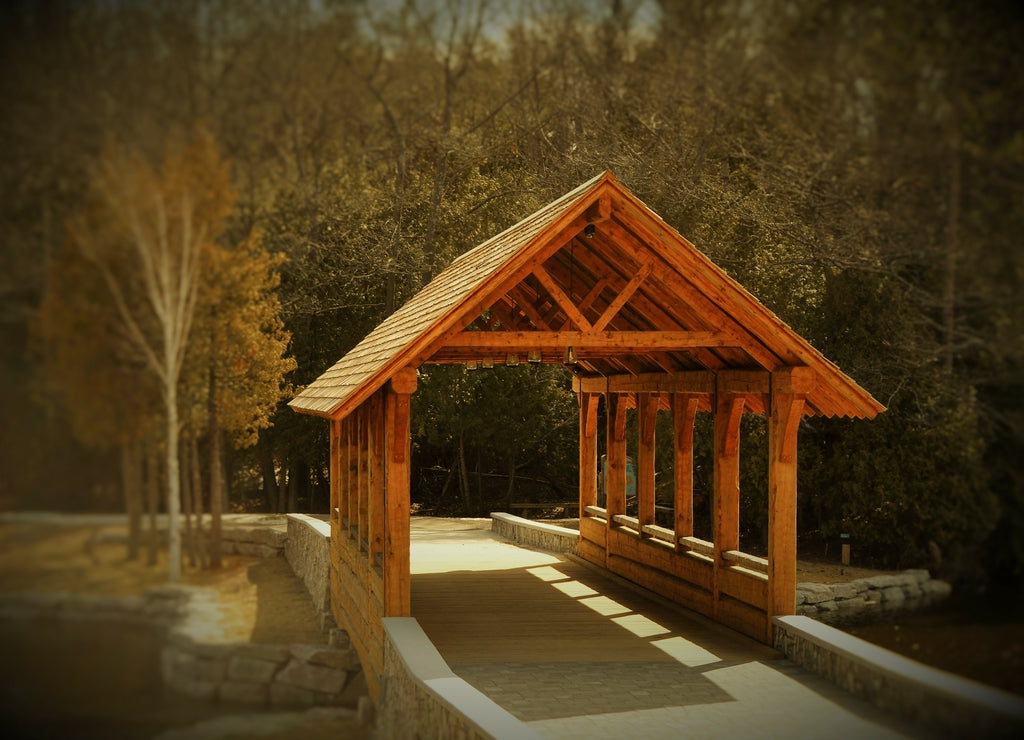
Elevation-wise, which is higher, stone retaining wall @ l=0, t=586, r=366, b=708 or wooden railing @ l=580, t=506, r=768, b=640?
stone retaining wall @ l=0, t=586, r=366, b=708

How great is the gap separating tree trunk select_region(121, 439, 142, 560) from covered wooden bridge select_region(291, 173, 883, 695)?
3.04m

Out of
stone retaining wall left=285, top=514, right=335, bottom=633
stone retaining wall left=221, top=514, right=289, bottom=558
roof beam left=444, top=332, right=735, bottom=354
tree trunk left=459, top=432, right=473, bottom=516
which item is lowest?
tree trunk left=459, top=432, right=473, bottom=516

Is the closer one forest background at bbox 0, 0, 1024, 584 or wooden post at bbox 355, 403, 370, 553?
forest background at bbox 0, 0, 1024, 584

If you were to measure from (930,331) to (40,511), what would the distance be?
320cm

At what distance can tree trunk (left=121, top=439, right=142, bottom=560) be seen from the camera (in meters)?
2.92

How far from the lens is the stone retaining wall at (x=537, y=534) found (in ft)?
45.5

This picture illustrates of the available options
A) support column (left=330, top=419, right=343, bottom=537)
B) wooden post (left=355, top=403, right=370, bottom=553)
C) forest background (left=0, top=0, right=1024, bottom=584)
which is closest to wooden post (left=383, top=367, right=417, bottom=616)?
wooden post (left=355, top=403, right=370, bottom=553)

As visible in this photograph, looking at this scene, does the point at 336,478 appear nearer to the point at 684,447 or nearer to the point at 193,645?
the point at 684,447

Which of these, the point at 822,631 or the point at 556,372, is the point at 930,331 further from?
the point at 556,372

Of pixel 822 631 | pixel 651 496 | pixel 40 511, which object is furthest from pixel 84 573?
pixel 651 496

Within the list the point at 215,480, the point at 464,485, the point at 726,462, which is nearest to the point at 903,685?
the point at 726,462

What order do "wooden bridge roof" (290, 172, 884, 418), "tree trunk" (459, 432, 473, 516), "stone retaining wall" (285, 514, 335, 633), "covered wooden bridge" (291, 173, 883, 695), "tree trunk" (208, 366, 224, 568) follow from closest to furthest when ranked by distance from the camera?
"tree trunk" (208, 366, 224, 568) → "stone retaining wall" (285, 514, 335, 633) → "wooden bridge roof" (290, 172, 884, 418) → "covered wooden bridge" (291, 173, 883, 695) → "tree trunk" (459, 432, 473, 516)

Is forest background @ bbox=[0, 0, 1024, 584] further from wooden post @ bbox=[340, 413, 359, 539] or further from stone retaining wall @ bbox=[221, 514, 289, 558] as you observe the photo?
wooden post @ bbox=[340, 413, 359, 539]

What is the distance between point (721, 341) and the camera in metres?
7.71
